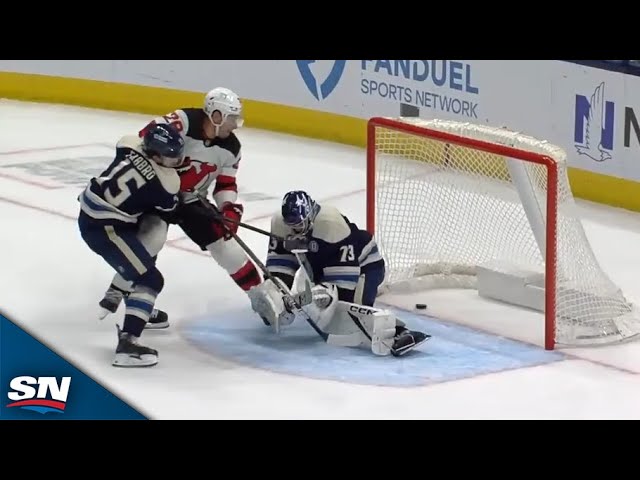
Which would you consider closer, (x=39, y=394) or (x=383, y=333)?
(x=39, y=394)

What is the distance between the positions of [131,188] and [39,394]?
0.80 meters

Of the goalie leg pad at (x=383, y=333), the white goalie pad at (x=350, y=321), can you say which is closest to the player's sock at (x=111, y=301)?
the white goalie pad at (x=350, y=321)

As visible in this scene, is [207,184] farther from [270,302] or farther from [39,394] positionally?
[39,394]

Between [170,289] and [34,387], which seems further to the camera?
[170,289]

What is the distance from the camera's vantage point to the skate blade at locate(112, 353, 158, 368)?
5465 millimetres

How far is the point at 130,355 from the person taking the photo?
5480 mm

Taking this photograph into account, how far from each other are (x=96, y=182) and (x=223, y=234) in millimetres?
623

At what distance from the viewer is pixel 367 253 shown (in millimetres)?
5797

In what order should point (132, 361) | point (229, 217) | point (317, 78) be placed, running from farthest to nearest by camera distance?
1. point (317, 78)
2. point (229, 217)
3. point (132, 361)

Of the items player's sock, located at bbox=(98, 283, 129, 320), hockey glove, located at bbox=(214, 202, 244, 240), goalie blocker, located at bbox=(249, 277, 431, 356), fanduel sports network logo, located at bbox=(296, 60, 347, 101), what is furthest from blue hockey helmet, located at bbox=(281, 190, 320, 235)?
fanduel sports network logo, located at bbox=(296, 60, 347, 101)

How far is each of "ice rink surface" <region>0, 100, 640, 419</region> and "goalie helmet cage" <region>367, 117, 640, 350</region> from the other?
0.45 feet

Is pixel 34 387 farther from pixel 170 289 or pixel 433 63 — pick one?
pixel 433 63

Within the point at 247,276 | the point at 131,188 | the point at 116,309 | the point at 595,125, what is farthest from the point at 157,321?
the point at 595,125
